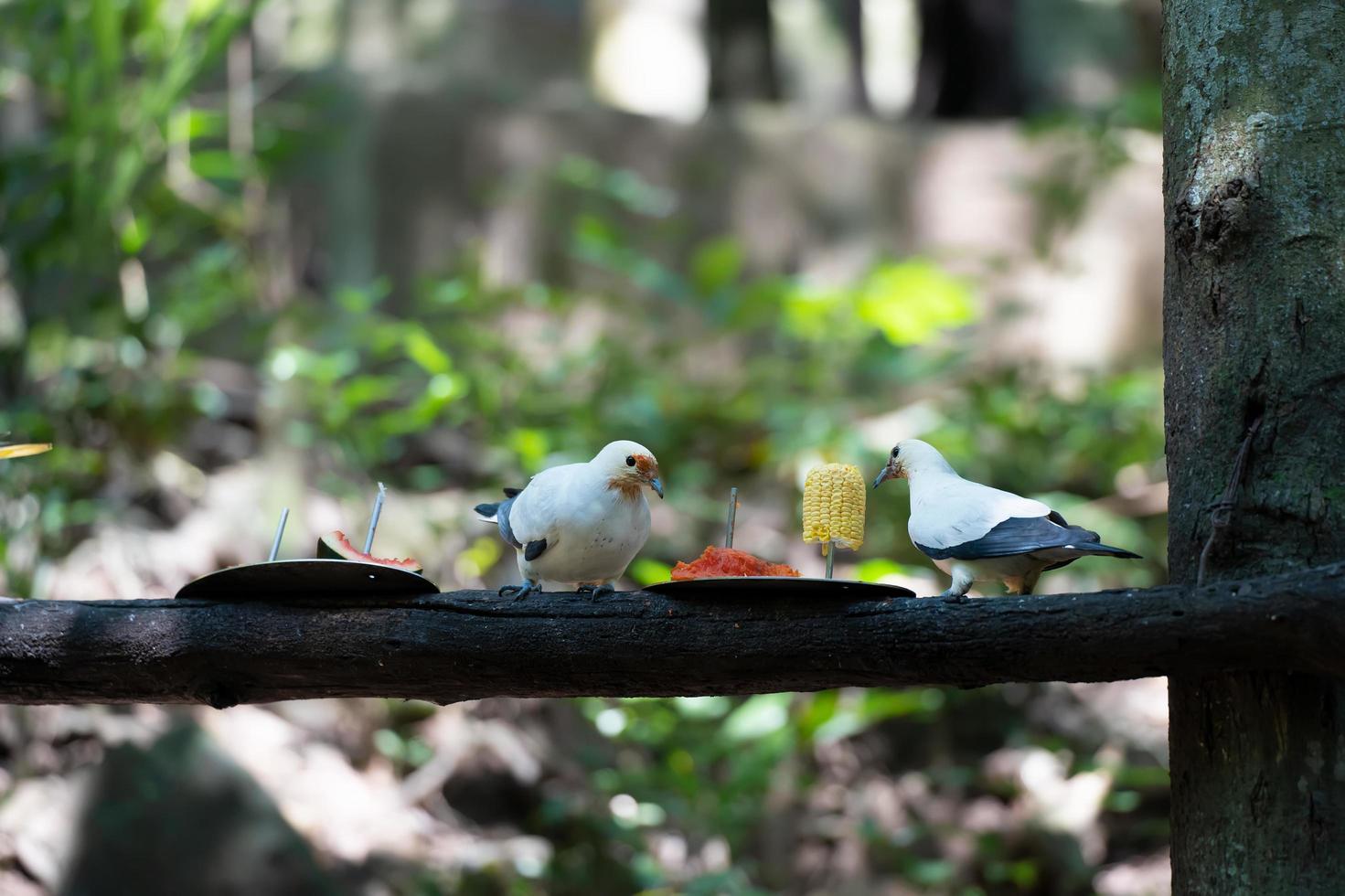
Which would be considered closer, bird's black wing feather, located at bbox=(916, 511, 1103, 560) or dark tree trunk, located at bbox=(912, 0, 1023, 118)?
bird's black wing feather, located at bbox=(916, 511, 1103, 560)

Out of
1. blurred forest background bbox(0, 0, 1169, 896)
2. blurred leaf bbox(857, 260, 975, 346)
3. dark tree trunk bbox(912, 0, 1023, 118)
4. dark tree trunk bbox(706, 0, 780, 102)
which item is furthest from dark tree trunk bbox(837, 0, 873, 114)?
blurred leaf bbox(857, 260, 975, 346)

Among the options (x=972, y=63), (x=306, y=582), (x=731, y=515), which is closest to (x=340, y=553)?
(x=306, y=582)

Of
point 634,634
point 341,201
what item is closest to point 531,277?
point 341,201

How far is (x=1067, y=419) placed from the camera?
16.0ft

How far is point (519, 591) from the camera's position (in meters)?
2.08

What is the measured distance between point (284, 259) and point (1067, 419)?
3399 mm

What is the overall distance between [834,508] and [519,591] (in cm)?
55

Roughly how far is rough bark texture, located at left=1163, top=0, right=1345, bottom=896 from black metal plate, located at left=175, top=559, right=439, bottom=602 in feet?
3.96

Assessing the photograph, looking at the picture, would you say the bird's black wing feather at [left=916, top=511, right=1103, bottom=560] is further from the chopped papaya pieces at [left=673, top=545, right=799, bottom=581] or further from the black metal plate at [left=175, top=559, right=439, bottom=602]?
the black metal plate at [left=175, top=559, right=439, bottom=602]

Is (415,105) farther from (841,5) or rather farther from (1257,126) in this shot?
(1257,126)

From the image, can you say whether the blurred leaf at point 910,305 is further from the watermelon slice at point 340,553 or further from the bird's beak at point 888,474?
the watermelon slice at point 340,553

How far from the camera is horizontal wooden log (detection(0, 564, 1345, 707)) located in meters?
1.63

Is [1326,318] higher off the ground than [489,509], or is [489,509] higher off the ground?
[1326,318]

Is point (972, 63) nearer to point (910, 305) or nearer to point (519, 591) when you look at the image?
point (910, 305)
